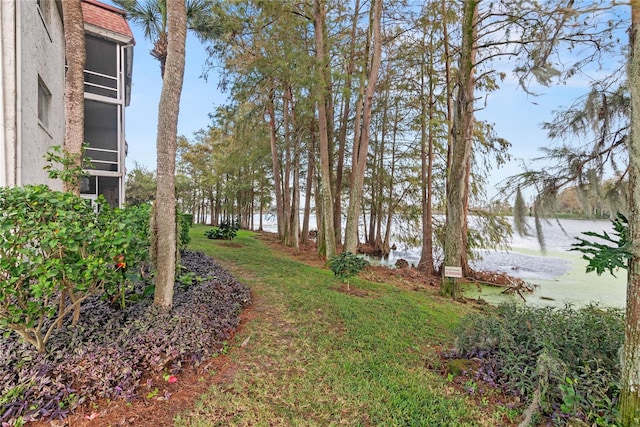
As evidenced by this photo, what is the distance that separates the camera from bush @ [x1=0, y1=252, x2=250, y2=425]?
221 cm

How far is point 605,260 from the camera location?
2021mm

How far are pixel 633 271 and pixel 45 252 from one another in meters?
4.39

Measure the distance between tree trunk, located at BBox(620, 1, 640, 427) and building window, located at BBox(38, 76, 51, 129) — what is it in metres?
8.87

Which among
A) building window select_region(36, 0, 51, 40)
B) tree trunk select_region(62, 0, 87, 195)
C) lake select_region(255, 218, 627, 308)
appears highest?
building window select_region(36, 0, 51, 40)

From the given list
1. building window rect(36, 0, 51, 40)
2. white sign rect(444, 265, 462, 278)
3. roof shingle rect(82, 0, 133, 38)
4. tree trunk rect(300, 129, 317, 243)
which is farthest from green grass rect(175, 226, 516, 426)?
roof shingle rect(82, 0, 133, 38)

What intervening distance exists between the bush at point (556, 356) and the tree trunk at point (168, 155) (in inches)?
135

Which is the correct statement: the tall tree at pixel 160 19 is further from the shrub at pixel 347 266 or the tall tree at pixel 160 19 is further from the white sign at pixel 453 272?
the white sign at pixel 453 272

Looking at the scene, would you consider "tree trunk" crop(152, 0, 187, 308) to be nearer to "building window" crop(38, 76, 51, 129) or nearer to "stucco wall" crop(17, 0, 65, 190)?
"stucco wall" crop(17, 0, 65, 190)

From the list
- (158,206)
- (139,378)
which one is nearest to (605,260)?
(139,378)

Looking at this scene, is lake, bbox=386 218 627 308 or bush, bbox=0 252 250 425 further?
lake, bbox=386 218 627 308

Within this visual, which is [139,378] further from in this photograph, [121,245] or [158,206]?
[158,206]

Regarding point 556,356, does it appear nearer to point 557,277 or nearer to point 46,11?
point 557,277

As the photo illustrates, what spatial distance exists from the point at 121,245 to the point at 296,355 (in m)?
2.03

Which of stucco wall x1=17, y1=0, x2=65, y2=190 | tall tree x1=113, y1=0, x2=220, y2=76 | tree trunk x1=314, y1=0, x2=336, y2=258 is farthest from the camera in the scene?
tall tree x1=113, y1=0, x2=220, y2=76
